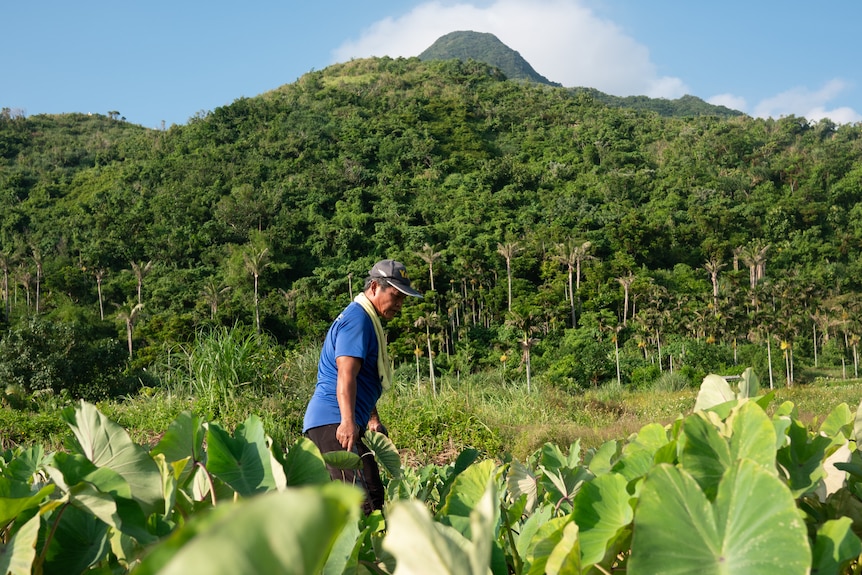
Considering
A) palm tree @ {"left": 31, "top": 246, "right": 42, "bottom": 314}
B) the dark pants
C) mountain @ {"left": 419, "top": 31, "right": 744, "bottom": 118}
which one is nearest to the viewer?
the dark pants

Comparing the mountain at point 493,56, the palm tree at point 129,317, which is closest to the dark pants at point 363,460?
the palm tree at point 129,317

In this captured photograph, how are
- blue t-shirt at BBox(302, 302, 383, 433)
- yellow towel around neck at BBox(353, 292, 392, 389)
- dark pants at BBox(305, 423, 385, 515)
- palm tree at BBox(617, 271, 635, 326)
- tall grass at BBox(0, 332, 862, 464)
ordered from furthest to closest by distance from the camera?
1. palm tree at BBox(617, 271, 635, 326)
2. tall grass at BBox(0, 332, 862, 464)
3. yellow towel around neck at BBox(353, 292, 392, 389)
4. blue t-shirt at BBox(302, 302, 383, 433)
5. dark pants at BBox(305, 423, 385, 515)

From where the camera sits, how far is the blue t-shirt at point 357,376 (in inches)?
88.0

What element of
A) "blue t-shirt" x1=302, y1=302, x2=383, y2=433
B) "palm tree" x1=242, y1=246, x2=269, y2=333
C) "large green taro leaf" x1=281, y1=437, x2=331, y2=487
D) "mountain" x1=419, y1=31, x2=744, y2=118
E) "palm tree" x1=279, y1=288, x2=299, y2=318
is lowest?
"palm tree" x1=279, y1=288, x2=299, y2=318

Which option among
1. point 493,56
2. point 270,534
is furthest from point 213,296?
point 493,56

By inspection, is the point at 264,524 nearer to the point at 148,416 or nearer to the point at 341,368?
the point at 341,368

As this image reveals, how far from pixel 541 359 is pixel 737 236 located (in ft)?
60.2

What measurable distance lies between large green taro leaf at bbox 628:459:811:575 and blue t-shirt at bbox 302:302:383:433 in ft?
6.14

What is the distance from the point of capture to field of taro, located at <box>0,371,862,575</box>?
0.63 ft

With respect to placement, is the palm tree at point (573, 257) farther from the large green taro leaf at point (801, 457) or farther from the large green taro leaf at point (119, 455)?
the large green taro leaf at point (119, 455)

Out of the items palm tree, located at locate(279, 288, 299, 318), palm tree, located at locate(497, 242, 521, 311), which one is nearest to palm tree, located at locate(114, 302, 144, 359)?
palm tree, located at locate(279, 288, 299, 318)

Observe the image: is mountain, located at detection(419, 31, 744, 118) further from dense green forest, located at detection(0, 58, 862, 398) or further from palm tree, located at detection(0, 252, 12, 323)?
palm tree, located at detection(0, 252, 12, 323)

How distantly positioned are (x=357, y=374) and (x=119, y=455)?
1.75 m

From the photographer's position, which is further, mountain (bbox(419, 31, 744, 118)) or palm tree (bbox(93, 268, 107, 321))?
mountain (bbox(419, 31, 744, 118))
